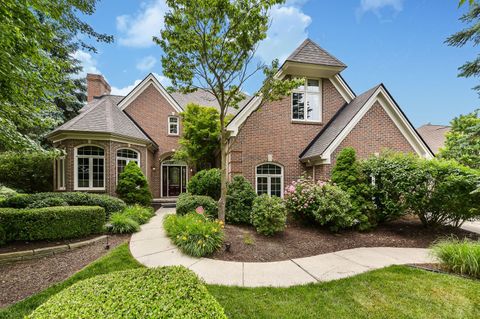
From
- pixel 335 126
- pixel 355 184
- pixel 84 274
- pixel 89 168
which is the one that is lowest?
pixel 84 274

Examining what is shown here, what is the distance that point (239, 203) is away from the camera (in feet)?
26.9

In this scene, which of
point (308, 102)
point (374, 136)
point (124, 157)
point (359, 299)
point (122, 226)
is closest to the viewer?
point (359, 299)

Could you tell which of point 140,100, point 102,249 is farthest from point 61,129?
point 102,249

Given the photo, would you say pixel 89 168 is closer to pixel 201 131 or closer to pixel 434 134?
pixel 201 131

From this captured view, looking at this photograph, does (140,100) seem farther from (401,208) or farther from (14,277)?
(401,208)

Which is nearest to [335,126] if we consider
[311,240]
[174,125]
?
[311,240]

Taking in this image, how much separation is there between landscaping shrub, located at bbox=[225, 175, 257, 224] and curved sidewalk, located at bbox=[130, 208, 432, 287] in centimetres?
247

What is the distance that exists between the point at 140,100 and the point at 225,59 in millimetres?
11035

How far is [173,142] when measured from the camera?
1656 centimetres

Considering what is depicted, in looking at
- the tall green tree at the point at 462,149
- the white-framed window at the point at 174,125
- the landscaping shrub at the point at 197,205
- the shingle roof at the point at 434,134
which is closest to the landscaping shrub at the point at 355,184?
the tall green tree at the point at 462,149

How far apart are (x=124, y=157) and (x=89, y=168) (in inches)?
67.2

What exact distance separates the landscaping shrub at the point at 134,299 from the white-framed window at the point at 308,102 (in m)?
9.66

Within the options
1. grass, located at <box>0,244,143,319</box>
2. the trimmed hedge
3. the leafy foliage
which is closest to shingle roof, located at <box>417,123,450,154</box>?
the leafy foliage

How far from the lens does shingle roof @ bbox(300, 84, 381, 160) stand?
9560mm
